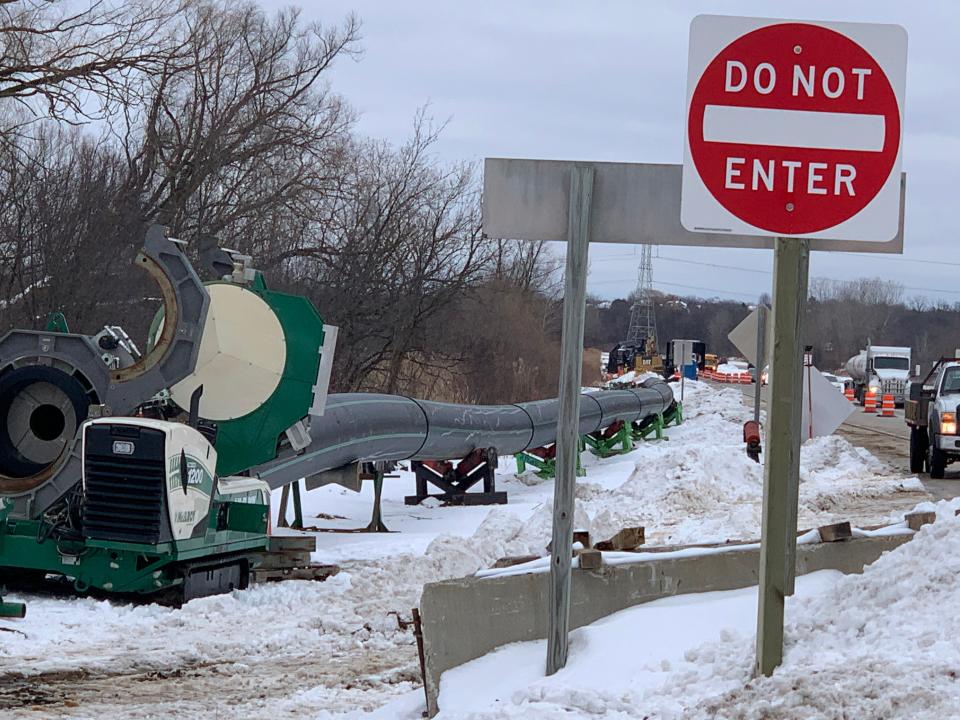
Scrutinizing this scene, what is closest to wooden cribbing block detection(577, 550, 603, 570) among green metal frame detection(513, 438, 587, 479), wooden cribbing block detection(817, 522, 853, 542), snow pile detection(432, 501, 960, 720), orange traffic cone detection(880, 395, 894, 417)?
snow pile detection(432, 501, 960, 720)

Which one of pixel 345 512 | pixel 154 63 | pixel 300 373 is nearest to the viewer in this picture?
pixel 300 373

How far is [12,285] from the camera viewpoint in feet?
72.0

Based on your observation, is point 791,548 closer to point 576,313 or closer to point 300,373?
point 576,313

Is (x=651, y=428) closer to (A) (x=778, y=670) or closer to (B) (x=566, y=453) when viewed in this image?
(B) (x=566, y=453)

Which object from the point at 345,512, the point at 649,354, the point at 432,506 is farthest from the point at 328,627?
the point at 649,354

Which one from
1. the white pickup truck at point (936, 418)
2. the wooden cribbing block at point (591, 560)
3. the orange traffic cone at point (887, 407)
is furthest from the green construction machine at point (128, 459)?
the orange traffic cone at point (887, 407)

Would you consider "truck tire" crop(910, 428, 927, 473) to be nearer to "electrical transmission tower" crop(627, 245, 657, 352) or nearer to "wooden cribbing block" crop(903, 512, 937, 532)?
"wooden cribbing block" crop(903, 512, 937, 532)

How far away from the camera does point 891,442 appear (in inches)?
1228

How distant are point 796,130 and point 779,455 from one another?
4.28 feet

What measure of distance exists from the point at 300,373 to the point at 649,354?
62562mm

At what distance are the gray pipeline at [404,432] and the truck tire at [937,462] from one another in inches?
254

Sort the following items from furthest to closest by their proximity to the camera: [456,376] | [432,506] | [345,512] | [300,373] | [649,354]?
1. [649,354]
2. [456,376]
3. [432,506]
4. [345,512]
5. [300,373]

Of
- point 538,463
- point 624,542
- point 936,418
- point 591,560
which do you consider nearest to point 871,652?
point 591,560

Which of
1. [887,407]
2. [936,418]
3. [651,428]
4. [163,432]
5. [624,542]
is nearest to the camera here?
[624,542]
